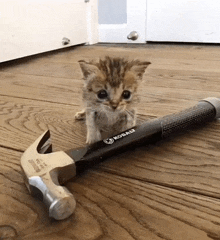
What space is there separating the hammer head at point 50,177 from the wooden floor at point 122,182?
1.4 inches

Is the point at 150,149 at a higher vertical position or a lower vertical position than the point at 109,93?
lower

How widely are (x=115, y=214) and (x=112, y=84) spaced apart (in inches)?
17.7

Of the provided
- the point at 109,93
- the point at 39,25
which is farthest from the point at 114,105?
the point at 39,25

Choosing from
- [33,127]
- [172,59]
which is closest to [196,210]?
[33,127]

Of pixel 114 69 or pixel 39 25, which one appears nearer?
pixel 114 69

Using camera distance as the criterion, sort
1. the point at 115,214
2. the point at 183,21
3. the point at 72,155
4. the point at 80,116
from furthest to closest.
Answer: the point at 183,21, the point at 80,116, the point at 72,155, the point at 115,214

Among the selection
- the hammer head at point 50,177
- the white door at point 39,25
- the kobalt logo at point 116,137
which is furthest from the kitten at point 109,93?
the white door at point 39,25

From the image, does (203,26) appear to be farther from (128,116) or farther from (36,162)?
(36,162)

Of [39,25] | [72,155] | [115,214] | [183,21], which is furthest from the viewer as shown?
[183,21]

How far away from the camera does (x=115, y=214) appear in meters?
0.63

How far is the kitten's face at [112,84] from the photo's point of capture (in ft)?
3.12

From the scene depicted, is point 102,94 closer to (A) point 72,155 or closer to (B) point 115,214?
(A) point 72,155

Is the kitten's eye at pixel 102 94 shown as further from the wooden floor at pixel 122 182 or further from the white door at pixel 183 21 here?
the white door at pixel 183 21

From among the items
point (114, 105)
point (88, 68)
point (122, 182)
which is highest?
point (88, 68)
